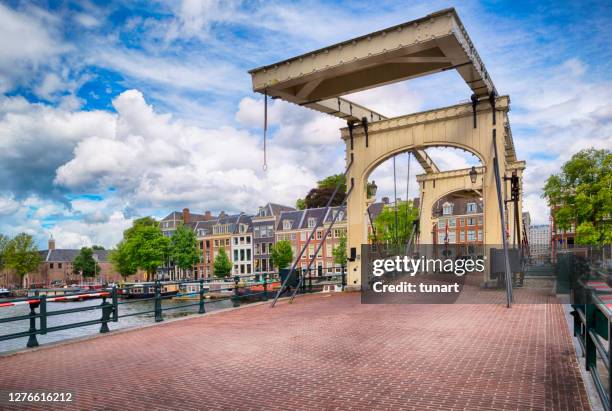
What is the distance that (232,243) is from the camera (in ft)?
230

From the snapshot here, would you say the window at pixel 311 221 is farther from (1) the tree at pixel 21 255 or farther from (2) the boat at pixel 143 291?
(1) the tree at pixel 21 255

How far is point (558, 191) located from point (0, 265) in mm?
85545

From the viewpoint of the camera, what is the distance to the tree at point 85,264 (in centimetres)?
9550

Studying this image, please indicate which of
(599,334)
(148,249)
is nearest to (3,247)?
(148,249)

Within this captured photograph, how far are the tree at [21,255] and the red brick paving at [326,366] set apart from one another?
83213 mm

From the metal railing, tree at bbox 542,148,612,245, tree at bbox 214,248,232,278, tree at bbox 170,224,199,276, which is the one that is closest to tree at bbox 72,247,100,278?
tree at bbox 170,224,199,276

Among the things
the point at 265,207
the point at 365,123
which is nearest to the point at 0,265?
the point at 265,207

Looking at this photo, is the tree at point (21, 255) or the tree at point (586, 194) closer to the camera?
the tree at point (586, 194)

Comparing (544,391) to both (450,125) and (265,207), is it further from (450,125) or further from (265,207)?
(265,207)

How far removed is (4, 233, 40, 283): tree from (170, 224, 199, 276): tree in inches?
1435

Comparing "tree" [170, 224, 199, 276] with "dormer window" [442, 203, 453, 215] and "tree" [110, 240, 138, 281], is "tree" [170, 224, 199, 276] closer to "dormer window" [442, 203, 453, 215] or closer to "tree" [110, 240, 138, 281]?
"tree" [110, 240, 138, 281]

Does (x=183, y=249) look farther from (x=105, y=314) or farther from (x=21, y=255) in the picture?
(x=105, y=314)

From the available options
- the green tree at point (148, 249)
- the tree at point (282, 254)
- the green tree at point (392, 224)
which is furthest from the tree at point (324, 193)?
the green tree at point (148, 249)

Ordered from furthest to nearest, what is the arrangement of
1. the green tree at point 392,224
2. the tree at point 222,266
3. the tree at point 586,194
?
1. the tree at point 222,266
2. the green tree at point 392,224
3. the tree at point 586,194
